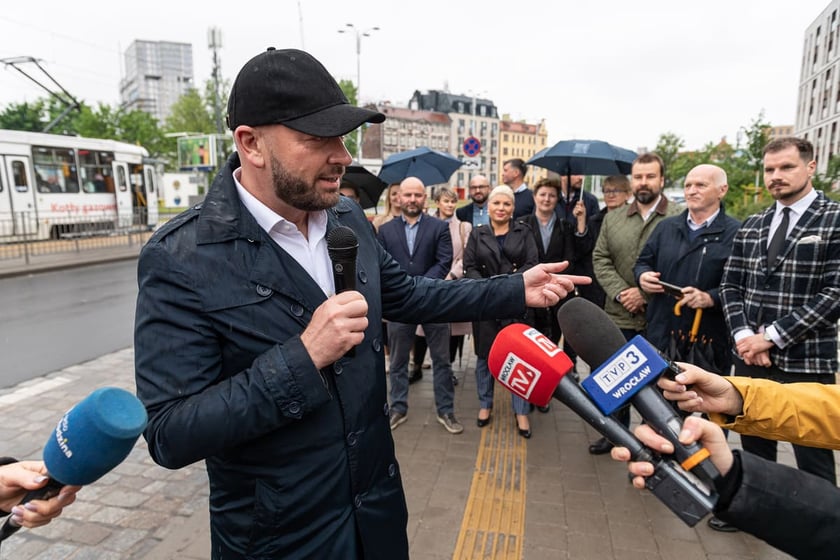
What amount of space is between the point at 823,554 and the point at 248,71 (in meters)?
1.98

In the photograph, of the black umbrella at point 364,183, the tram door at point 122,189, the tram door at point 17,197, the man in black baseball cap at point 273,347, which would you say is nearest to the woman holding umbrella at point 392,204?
the black umbrella at point 364,183

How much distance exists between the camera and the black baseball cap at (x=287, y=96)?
1532 millimetres

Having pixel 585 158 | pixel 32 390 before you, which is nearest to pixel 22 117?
pixel 32 390

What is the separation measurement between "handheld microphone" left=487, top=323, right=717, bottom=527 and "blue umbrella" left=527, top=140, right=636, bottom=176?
208 inches

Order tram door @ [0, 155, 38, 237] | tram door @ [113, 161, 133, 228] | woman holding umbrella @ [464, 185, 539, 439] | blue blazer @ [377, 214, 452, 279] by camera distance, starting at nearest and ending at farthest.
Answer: woman holding umbrella @ [464, 185, 539, 439] < blue blazer @ [377, 214, 452, 279] < tram door @ [0, 155, 38, 237] < tram door @ [113, 161, 133, 228]

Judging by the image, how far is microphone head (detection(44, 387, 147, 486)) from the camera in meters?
1.11

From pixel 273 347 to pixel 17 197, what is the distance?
65.8 feet

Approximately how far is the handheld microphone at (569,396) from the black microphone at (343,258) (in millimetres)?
573

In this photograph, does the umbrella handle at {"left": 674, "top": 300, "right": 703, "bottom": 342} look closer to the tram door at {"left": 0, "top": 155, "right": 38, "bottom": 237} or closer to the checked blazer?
the checked blazer

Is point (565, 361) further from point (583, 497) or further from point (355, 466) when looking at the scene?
point (583, 497)

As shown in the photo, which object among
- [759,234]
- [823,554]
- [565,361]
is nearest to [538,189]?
[759,234]

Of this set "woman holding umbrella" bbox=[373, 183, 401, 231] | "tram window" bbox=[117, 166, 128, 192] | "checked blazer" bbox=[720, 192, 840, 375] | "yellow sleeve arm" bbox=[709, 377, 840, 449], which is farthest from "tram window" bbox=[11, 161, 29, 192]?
"yellow sleeve arm" bbox=[709, 377, 840, 449]

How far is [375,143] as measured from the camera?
7631cm

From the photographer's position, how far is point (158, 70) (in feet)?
429
